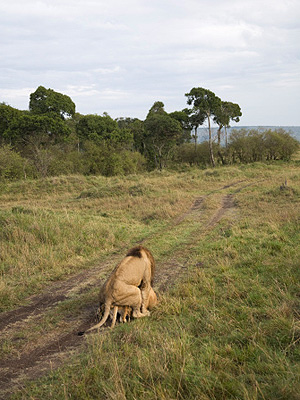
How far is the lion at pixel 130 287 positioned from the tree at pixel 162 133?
3597 cm

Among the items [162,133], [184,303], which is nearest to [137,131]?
[162,133]

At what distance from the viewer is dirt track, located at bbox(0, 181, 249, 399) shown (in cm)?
377

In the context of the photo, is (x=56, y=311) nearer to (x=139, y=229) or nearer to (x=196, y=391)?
(x=196, y=391)

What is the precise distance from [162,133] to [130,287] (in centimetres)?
3758

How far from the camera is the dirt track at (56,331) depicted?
12.4 feet

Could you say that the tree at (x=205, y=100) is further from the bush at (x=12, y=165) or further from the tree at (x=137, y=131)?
the bush at (x=12, y=165)

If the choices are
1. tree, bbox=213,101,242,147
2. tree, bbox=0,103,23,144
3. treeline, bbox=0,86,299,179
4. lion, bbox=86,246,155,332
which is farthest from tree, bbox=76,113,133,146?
lion, bbox=86,246,155,332

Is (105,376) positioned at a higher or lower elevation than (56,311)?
higher

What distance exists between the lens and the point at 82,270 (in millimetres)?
7688

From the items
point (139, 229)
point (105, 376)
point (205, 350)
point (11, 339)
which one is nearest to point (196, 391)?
point (205, 350)

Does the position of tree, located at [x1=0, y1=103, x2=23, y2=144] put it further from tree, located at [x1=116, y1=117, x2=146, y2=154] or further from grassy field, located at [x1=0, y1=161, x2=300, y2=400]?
grassy field, located at [x1=0, y1=161, x2=300, y2=400]

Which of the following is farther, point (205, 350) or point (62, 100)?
point (62, 100)

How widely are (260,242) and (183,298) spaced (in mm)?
3974

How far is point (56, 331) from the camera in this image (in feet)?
15.7
